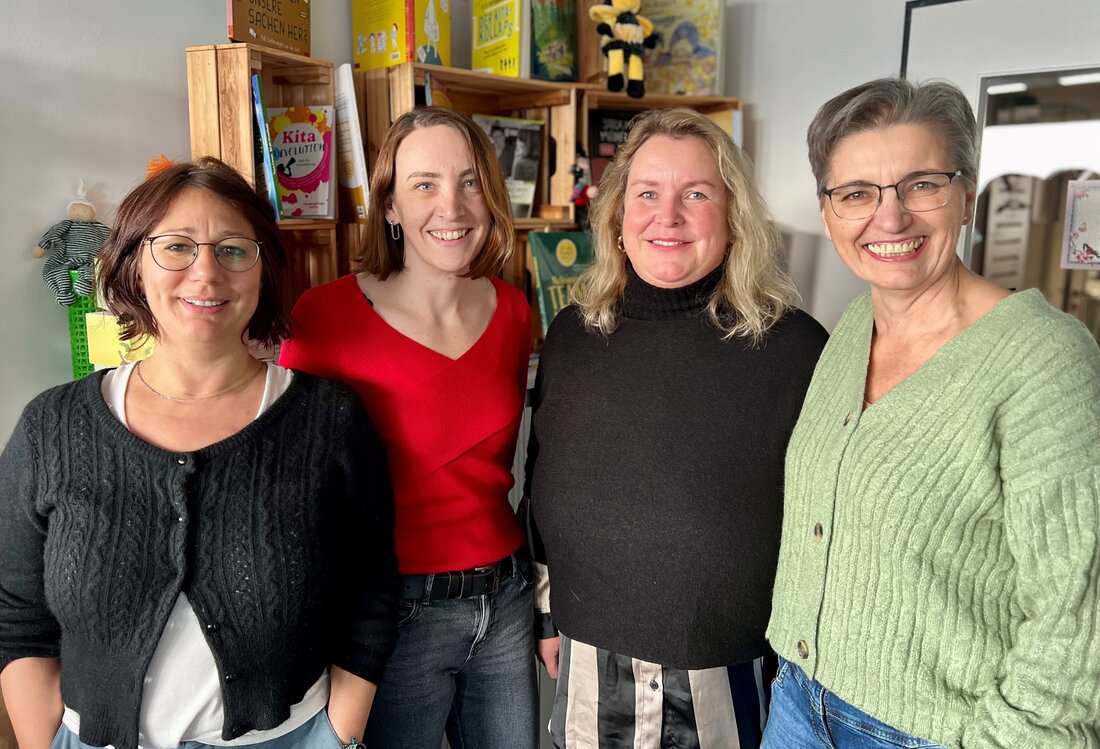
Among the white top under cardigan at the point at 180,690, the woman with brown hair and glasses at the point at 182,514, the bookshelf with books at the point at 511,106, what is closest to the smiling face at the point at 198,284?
the woman with brown hair and glasses at the point at 182,514

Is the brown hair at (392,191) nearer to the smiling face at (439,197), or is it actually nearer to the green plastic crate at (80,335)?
the smiling face at (439,197)

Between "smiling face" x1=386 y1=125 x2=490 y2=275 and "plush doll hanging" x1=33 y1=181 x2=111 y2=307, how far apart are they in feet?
2.42

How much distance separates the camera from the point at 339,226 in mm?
2295

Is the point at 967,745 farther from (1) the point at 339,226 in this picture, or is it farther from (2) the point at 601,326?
(1) the point at 339,226

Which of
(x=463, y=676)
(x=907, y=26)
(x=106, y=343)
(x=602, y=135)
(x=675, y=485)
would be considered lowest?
(x=463, y=676)

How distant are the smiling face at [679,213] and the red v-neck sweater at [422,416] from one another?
0.34m

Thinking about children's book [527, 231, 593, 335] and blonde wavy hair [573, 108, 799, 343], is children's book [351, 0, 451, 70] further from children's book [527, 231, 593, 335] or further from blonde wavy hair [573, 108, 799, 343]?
blonde wavy hair [573, 108, 799, 343]

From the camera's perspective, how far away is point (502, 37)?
242cm

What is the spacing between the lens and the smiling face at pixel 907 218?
108 cm

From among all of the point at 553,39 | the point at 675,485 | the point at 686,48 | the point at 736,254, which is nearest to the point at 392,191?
the point at 736,254

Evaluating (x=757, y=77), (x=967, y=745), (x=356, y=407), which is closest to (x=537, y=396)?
(x=356, y=407)

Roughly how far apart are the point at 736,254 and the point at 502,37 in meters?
1.33

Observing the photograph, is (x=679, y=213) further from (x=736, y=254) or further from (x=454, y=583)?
(x=454, y=583)

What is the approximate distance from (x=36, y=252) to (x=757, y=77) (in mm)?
2220
